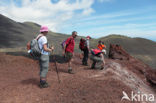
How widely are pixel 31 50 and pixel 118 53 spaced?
14.8 m

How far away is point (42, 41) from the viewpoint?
557cm

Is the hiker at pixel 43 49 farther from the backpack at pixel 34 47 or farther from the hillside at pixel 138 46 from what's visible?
the hillside at pixel 138 46

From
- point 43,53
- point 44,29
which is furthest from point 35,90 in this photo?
point 44,29

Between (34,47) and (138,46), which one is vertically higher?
(34,47)

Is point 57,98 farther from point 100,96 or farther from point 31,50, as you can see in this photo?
point 31,50

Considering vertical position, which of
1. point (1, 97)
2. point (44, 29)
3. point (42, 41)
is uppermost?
point (44, 29)

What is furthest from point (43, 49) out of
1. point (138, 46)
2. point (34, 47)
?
point (138, 46)

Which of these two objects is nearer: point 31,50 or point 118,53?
point 31,50

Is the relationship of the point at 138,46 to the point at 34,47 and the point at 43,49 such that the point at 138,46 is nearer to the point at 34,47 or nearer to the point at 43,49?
the point at 43,49

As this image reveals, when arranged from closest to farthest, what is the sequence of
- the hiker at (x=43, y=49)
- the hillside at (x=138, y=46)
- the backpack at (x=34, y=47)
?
the backpack at (x=34, y=47) → the hiker at (x=43, y=49) → the hillside at (x=138, y=46)

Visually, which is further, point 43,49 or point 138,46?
point 138,46

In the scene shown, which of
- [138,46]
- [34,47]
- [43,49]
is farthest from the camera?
[138,46]

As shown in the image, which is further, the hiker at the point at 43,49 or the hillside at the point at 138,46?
the hillside at the point at 138,46

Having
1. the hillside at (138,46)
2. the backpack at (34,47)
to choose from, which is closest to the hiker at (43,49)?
the backpack at (34,47)
